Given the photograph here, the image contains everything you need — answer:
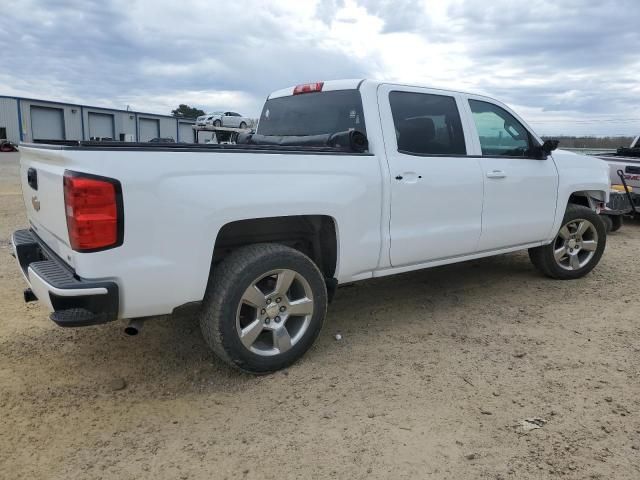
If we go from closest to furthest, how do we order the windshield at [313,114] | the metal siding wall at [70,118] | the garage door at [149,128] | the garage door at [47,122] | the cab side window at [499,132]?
the windshield at [313,114] → the cab side window at [499,132] → the metal siding wall at [70,118] → the garage door at [47,122] → the garage door at [149,128]

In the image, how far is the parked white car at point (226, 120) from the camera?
34844 millimetres

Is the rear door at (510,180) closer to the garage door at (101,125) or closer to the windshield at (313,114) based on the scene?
the windshield at (313,114)

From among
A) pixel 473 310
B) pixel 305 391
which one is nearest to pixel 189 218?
pixel 305 391

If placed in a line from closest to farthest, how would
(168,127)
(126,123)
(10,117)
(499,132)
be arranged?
1. (499,132)
2. (10,117)
3. (126,123)
4. (168,127)

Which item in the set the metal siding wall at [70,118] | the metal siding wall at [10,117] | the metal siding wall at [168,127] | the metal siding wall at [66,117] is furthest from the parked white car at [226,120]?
the metal siding wall at [168,127]

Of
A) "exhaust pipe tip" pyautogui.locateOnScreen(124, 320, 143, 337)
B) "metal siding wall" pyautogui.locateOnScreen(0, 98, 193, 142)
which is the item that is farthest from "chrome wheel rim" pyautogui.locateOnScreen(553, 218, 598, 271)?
"metal siding wall" pyautogui.locateOnScreen(0, 98, 193, 142)

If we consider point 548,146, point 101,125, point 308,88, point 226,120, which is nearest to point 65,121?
point 101,125

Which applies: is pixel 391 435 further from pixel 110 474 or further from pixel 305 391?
pixel 110 474

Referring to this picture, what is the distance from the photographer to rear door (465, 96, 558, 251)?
15.3 feet

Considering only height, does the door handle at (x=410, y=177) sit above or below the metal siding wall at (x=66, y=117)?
below

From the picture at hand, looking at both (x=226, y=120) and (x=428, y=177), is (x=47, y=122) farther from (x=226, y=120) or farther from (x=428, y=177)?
(x=428, y=177)

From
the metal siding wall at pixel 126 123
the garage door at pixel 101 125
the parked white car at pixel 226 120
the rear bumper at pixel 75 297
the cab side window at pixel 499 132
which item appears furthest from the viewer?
the metal siding wall at pixel 126 123

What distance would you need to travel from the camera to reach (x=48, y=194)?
10.1 feet

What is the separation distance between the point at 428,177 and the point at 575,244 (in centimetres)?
255
